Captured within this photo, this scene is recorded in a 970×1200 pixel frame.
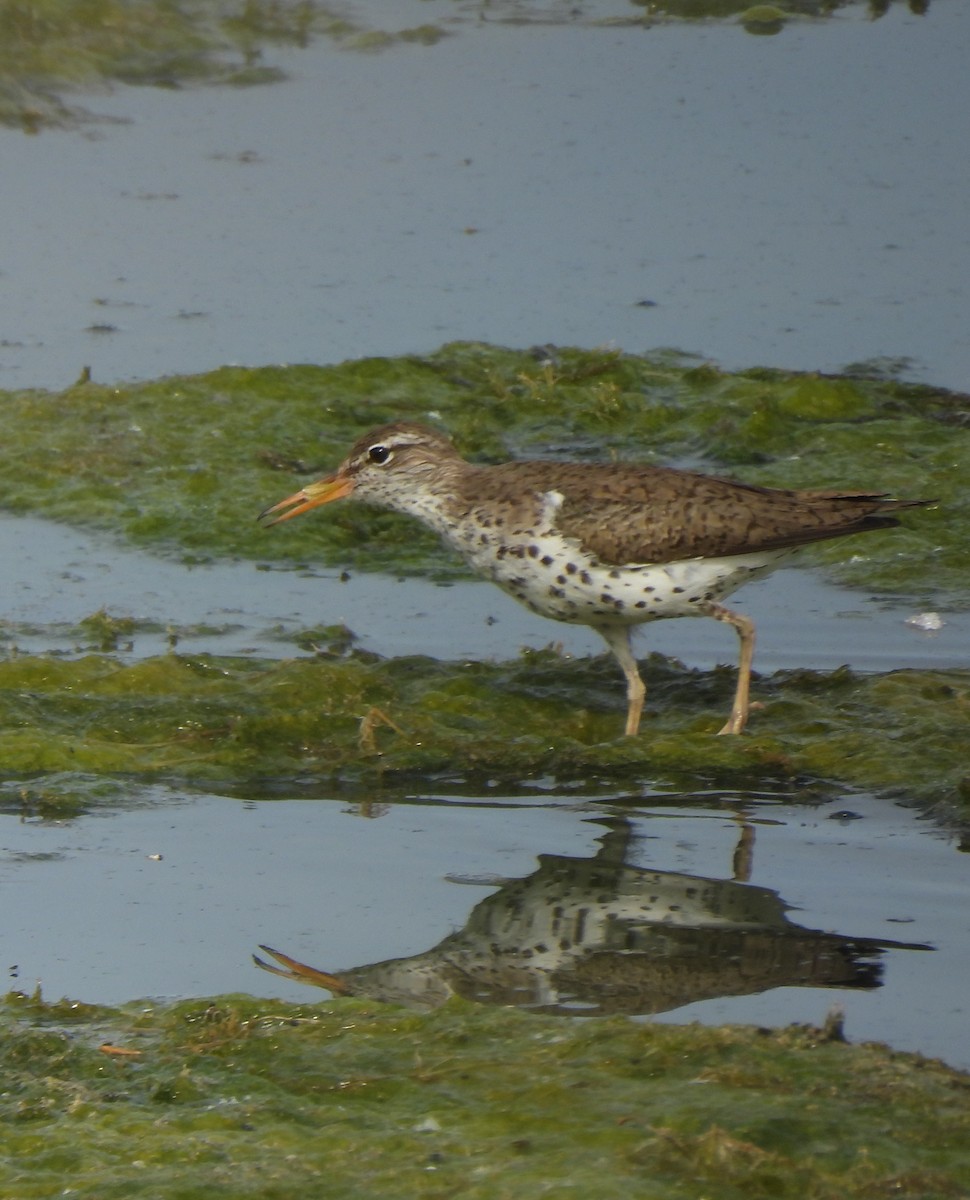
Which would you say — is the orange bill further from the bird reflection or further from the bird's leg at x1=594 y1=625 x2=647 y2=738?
the bird's leg at x1=594 y1=625 x2=647 y2=738

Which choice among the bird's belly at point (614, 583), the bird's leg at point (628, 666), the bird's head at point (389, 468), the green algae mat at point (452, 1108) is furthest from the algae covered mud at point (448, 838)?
the bird's head at point (389, 468)

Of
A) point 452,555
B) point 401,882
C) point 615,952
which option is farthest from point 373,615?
point 615,952

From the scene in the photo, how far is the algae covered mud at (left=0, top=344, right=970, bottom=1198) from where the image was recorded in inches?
164

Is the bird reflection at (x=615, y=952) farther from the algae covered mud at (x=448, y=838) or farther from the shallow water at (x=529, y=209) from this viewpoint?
the shallow water at (x=529, y=209)

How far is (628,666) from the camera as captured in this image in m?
7.56

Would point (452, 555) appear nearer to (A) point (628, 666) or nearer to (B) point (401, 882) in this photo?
(A) point (628, 666)

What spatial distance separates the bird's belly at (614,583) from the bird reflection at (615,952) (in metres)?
1.55

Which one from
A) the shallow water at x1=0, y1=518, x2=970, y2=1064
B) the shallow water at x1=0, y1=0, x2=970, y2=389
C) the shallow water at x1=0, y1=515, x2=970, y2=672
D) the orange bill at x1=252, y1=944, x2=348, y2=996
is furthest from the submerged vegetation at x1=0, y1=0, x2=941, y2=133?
the orange bill at x1=252, y1=944, x2=348, y2=996

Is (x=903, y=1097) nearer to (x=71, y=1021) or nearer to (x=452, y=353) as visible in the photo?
(x=71, y=1021)

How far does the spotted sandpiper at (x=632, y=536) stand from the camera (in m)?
7.33

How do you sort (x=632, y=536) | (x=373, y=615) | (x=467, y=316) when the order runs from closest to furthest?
(x=632, y=536) → (x=373, y=615) → (x=467, y=316)

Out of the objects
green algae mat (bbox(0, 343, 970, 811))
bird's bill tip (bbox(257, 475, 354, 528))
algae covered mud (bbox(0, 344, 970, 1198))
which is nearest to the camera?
algae covered mud (bbox(0, 344, 970, 1198))

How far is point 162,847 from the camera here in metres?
6.20

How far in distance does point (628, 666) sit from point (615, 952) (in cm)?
232
